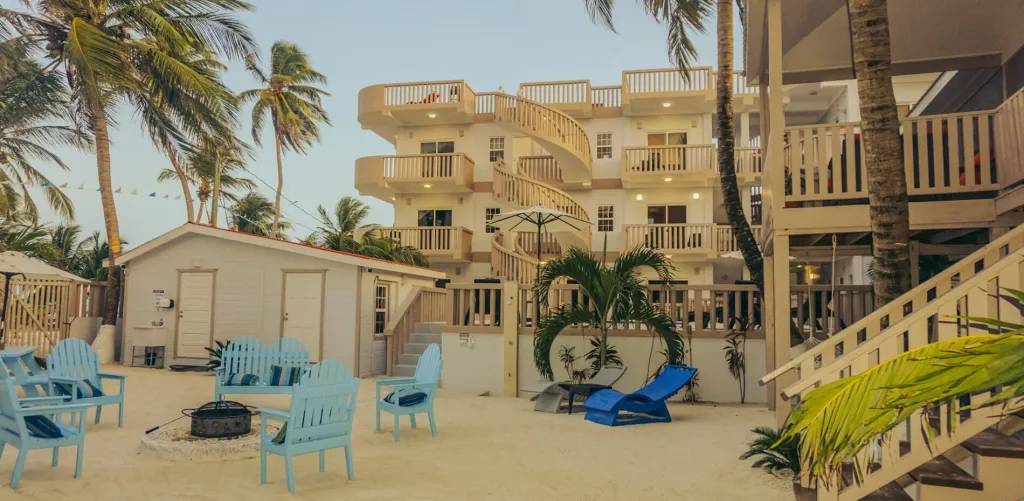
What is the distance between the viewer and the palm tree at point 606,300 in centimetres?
1041

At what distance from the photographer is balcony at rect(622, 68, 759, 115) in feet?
70.3

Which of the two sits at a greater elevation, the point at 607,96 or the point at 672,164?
the point at 607,96

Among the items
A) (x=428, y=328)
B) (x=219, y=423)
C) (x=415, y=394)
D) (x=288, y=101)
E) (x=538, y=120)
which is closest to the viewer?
(x=219, y=423)

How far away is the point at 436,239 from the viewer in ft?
72.7

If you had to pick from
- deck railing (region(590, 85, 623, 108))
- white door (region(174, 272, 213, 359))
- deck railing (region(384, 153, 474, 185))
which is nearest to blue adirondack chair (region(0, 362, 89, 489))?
white door (region(174, 272, 213, 359))

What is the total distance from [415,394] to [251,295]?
317 inches

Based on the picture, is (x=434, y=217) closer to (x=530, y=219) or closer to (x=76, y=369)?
(x=530, y=219)

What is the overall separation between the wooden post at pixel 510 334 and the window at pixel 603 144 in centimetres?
1245

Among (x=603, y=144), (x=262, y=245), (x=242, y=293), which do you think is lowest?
(x=242, y=293)

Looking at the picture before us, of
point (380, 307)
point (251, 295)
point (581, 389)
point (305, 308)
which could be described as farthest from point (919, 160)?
point (251, 295)

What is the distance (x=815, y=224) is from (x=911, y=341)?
11.7 feet

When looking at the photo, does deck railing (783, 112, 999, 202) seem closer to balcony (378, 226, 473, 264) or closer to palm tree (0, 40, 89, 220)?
balcony (378, 226, 473, 264)

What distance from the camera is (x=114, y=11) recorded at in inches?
653

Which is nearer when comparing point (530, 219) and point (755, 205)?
point (530, 219)
